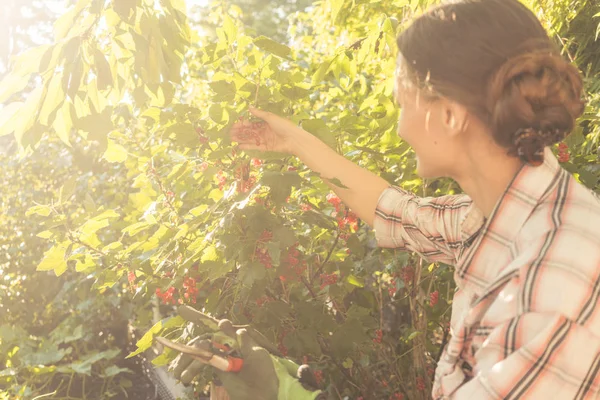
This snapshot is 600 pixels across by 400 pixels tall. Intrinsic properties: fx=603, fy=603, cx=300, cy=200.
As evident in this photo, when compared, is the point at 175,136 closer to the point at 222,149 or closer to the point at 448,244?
the point at 222,149

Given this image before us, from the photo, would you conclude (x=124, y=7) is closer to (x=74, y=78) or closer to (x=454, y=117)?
(x=74, y=78)

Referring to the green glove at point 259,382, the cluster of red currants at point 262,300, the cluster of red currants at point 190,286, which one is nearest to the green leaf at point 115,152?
the cluster of red currants at point 190,286

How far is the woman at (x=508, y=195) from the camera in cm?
117

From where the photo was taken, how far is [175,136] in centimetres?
209

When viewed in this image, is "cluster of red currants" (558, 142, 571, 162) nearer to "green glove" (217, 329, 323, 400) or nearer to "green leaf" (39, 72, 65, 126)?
"green glove" (217, 329, 323, 400)

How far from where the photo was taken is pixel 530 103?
1.34m

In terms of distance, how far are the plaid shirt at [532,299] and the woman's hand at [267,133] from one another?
2.51ft

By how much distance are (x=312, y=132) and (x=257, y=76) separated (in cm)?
27

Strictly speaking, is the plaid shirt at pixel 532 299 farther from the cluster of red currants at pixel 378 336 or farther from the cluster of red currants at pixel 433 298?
the cluster of red currants at pixel 378 336

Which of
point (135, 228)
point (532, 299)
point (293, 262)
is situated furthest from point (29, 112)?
point (532, 299)

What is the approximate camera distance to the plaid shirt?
1.16 m

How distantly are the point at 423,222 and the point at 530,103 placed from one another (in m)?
0.63

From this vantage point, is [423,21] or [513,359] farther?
[423,21]

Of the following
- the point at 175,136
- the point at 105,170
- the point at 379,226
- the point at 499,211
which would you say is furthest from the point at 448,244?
the point at 105,170
